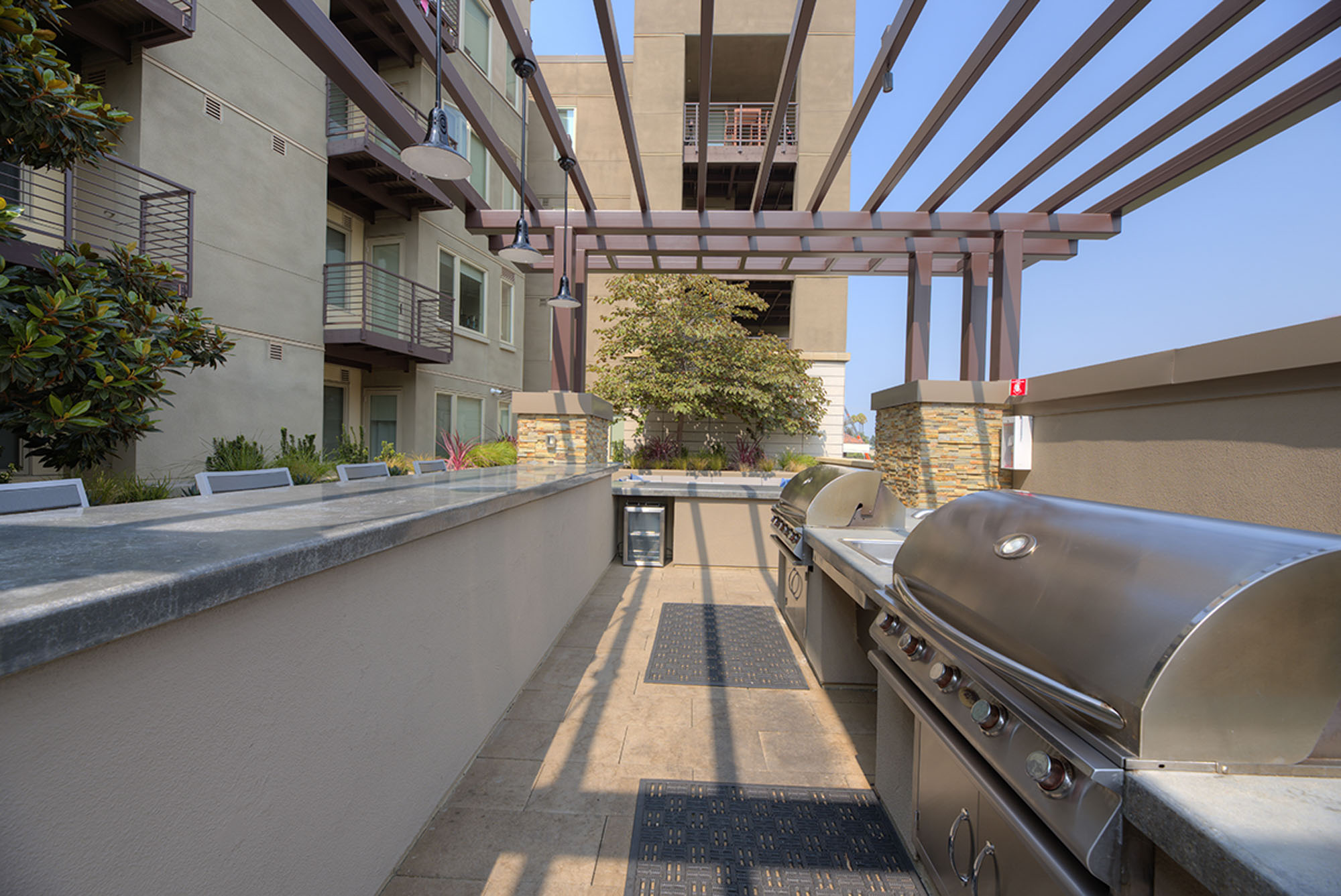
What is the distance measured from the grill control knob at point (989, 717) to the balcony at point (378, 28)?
10591 mm

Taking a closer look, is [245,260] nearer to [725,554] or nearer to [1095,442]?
[725,554]

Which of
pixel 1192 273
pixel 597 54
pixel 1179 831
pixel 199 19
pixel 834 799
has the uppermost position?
pixel 597 54

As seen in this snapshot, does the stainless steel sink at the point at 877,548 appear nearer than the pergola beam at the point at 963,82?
Yes

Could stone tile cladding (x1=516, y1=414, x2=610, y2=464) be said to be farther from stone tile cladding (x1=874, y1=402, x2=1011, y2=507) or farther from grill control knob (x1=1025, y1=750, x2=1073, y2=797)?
grill control knob (x1=1025, y1=750, x2=1073, y2=797)

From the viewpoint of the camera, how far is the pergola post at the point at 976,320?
7465mm

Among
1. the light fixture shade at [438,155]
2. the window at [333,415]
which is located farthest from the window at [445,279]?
the light fixture shade at [438,155]

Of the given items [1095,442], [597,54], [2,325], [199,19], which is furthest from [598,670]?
[597,54]

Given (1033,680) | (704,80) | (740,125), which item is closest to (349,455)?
(704,80)

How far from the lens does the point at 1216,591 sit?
0.99m

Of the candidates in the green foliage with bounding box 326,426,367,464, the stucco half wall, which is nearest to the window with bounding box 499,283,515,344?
the green foliage with bounding box 326,426,367,464

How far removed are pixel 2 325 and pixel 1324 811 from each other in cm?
595

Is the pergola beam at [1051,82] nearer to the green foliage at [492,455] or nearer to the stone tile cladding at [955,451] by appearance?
the stone tile cladding at [955,451]

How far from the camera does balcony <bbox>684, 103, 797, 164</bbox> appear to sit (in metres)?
13.0

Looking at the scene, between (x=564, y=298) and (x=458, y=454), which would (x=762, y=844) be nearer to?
(x=564, y=298)
